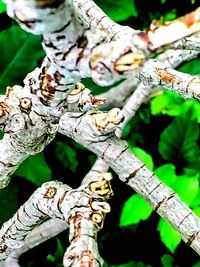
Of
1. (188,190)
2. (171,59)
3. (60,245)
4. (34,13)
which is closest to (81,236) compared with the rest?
Result: (34,13)

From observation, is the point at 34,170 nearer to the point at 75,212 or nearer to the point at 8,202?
the point at 8,202

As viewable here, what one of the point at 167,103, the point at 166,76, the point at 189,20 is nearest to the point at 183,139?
the point at 167,103

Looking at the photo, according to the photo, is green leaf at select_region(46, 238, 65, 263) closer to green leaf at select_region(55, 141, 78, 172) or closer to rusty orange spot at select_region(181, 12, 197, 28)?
green leaf at select_region(55, 141, 78, 172)

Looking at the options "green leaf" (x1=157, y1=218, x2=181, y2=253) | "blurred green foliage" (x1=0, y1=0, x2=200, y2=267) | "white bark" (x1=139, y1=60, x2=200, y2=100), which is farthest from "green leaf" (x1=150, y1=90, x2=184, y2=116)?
"white bark" (x1=139, y1=60, x2=200, y2=100)

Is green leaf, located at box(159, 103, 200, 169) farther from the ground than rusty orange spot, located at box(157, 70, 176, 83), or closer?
closer

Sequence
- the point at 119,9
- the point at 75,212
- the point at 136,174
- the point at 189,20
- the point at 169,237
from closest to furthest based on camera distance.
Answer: the point at 189,20 → the point at 75,212 → the point at 136,174 → the point at 169,237 → the point at 119,9

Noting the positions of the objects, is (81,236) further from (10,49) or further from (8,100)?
(10,49)

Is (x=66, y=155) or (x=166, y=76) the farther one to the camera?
(x=66, y=155)
